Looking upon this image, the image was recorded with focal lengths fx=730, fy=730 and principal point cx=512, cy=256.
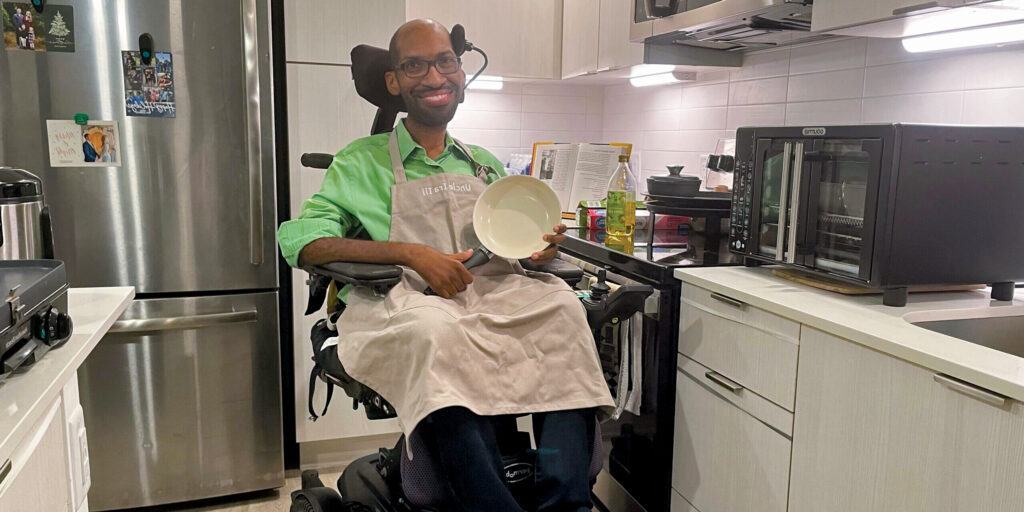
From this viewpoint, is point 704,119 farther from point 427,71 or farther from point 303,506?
point 303,506

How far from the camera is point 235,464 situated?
8.10ft

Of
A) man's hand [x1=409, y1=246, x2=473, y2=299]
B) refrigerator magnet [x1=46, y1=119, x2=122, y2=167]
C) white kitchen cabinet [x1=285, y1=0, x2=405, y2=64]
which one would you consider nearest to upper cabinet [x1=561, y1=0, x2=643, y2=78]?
white kitchen cabinet [x1=285, y1=0, x2=405, y2=64]

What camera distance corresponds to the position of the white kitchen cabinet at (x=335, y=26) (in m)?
2.44

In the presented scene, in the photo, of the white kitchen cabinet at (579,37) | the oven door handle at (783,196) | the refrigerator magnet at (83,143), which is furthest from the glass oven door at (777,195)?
the refrigerator magnet at (83,143)

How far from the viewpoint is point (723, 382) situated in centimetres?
172

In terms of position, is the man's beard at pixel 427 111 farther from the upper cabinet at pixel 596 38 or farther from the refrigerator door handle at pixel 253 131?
the upper cabinet at pixel 596 38

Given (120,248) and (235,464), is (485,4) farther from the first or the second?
(235,464)

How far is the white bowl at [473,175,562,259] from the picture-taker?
1675mm

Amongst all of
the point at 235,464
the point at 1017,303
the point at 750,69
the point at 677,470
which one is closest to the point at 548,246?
the point at 677,470

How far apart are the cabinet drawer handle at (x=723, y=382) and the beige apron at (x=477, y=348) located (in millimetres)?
386

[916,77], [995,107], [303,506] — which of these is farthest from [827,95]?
[303,506]

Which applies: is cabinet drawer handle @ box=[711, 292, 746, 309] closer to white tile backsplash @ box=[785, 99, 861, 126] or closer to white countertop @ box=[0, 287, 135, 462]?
white tile backsplash @ box=[785, 99, 861, 126]

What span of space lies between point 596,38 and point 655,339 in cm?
141

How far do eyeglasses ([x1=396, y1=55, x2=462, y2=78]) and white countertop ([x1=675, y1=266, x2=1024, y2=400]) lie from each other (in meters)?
0.77
